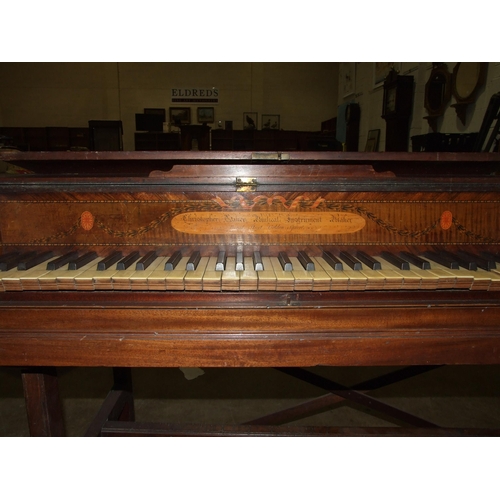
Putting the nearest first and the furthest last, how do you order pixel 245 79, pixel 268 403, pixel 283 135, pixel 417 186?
1. pixel 417 186
2. pixel 268 403
3. pixel 283 135
4. pixel 245 79

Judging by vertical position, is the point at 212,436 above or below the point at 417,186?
below

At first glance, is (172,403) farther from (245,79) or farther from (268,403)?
(245,79)

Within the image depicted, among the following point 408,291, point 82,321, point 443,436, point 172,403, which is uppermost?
point 408,291

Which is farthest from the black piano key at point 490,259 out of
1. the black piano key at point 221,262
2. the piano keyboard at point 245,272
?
the black piano key at point 221,262

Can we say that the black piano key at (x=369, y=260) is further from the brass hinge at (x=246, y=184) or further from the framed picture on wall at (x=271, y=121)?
the framed picture on wall at (x=271, y=121)

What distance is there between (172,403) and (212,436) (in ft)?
3.60

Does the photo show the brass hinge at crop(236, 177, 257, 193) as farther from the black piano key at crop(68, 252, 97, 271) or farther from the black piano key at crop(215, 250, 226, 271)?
the black piano key at crop(68, 252, 97, 271)

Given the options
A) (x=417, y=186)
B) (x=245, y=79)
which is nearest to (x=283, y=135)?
(x=245, y=79)

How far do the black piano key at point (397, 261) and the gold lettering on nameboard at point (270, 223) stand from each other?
0.15 meters

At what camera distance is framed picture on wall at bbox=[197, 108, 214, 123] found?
1052cm

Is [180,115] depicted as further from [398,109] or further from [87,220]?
[87,220]

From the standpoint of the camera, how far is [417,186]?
1464 mm

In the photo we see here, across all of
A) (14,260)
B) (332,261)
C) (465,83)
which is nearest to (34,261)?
(14,260)

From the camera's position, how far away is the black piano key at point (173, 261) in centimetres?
129
